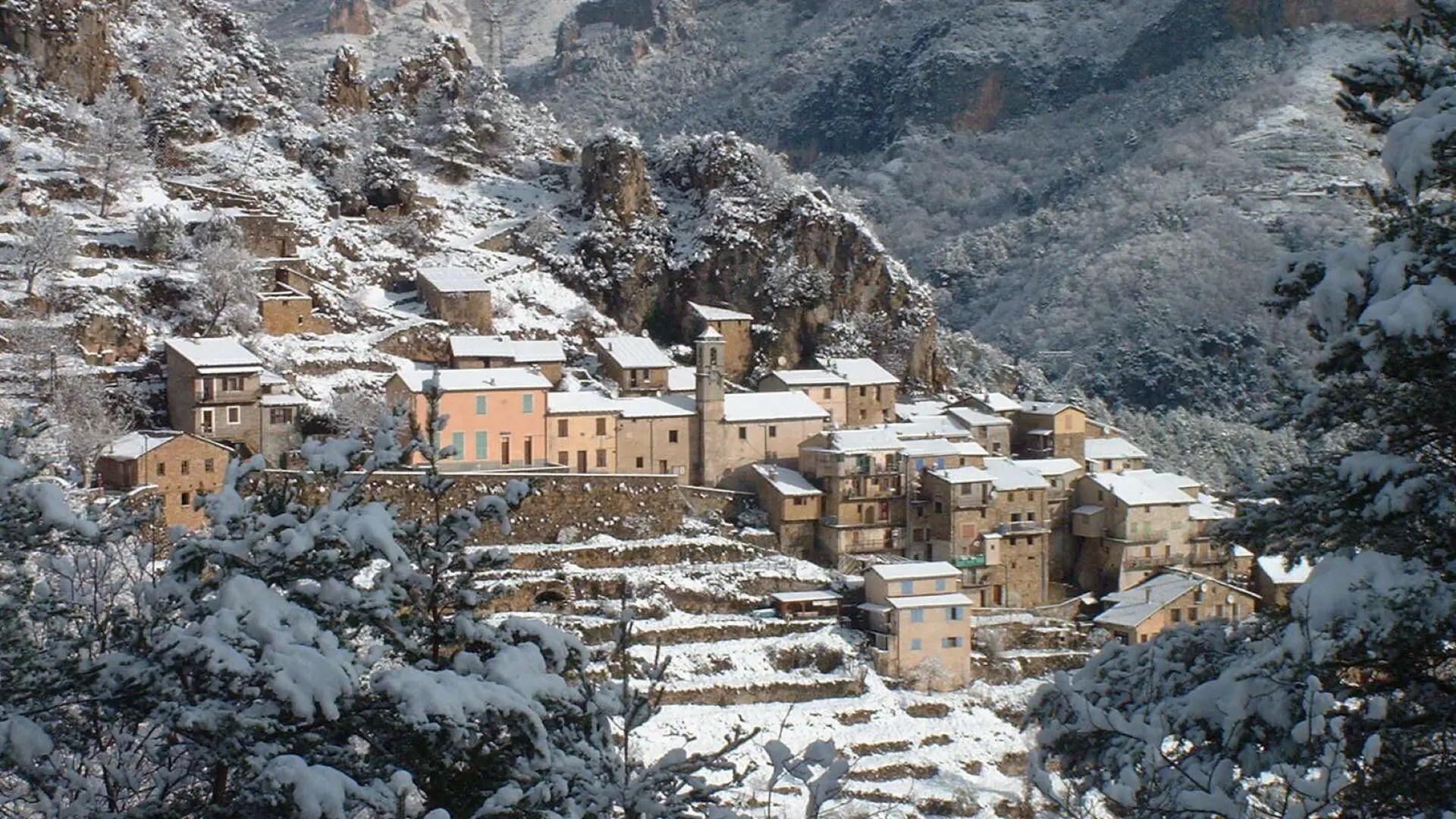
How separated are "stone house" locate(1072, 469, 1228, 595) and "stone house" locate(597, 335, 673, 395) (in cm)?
1397

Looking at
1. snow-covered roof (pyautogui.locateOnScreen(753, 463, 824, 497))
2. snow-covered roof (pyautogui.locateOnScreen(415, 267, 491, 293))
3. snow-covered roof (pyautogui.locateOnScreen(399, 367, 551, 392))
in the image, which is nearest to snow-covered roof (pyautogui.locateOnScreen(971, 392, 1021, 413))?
snow-covered roof (pyautogui.locateOnScreen(753, 463, 824, 497))

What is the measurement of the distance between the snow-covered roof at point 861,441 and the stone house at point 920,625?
4.67 metres

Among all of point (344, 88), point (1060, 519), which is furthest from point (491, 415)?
point (344, 88)

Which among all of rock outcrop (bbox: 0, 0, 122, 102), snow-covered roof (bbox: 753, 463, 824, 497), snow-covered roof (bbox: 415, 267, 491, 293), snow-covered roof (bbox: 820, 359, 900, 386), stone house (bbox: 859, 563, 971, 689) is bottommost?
stone house (bbox: 859, 563, 971, 689)

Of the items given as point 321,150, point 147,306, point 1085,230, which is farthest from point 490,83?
point 1085,230

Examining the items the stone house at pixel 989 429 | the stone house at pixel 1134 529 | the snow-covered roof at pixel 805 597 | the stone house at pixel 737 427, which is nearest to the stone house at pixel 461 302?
the stone house at pixel 737 427

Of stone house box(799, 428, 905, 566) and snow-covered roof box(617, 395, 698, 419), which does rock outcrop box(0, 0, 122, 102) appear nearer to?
snow-covered roof box(617, 395, 698, 419)

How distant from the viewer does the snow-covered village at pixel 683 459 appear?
8.29 m

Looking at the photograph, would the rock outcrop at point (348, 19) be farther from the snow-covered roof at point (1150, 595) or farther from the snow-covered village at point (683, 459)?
the snow-covered roof at point (1150, 595)

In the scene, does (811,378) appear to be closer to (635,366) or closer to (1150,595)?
(635,366)

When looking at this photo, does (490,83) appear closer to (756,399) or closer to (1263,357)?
(756,399)

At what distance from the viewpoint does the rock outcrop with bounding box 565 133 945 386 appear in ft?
179

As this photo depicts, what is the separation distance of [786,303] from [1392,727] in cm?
4565

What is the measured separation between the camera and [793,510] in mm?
43312
